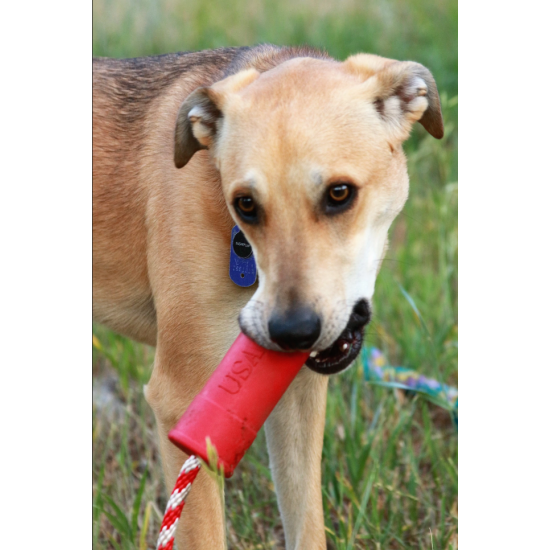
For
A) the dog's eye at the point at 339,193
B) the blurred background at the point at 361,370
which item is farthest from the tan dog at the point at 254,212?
the blurred background at the point at 361,370

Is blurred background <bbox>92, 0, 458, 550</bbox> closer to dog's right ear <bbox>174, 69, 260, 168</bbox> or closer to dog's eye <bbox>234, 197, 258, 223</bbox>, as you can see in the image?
dog's right ear <bbox>174, 69, 260, 168</bbox>

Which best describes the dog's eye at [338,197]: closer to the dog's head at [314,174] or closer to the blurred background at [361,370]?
the dog's head at [314,174]

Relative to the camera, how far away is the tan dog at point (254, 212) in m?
1.51

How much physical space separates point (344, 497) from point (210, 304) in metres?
0.98

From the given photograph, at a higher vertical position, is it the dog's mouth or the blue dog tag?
the blue dog tag

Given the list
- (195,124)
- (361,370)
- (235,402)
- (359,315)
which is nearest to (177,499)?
(235,402)

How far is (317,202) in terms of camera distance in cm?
151

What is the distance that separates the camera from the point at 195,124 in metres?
1.75

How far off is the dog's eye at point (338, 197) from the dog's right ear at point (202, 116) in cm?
38

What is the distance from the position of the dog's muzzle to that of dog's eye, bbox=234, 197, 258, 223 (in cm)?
31

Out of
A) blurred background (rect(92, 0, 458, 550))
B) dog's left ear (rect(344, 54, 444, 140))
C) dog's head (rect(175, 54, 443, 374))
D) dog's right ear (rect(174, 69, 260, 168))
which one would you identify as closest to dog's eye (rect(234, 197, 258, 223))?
dog's head (rect(175, 54, 443, 374))

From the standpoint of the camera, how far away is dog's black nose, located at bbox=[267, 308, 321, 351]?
1.42 metres

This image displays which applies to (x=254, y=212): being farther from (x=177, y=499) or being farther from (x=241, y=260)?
(x=177, y=499)
